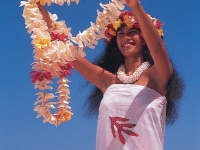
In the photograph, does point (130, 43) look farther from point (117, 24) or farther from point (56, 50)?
point (56, 50)

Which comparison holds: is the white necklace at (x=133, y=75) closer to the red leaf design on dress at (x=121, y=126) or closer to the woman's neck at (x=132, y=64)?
the woman's neck at (x=132, y=64)

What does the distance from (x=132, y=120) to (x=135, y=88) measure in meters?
0.26

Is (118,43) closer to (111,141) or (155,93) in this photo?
(155,93)

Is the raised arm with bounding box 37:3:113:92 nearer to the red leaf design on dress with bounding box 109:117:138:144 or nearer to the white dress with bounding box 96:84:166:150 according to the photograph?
the white dress with bounding box 96:84:166:150

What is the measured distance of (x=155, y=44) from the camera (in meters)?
3.48

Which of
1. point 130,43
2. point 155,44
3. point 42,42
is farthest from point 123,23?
point 42,42

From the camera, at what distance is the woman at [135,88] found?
11.5 ft

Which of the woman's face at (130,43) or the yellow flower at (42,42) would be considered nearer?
the yellow flower at (42,42)

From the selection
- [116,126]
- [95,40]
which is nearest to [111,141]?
[116,126]

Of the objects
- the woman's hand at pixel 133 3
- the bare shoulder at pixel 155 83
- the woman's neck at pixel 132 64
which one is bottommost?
the bare shoulder at pixel 155 83

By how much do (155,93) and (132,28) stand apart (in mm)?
563

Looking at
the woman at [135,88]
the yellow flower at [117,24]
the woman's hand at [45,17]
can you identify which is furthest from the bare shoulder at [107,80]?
the woman's hand at [45,17]

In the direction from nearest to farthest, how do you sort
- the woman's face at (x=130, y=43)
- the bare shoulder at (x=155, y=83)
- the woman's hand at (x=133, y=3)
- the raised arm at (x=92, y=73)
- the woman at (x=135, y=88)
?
1. the woman's hand at (x=133, y=3)
2. the woman at (x=135, y=88)
3. the bare shoulder at (x=155, y=83)
4. the woman's face at (x=130, y=43)
5. the raised arm at (x=92, y=73)

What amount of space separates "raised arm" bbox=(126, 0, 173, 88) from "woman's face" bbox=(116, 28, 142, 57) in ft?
0.73
